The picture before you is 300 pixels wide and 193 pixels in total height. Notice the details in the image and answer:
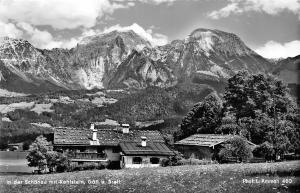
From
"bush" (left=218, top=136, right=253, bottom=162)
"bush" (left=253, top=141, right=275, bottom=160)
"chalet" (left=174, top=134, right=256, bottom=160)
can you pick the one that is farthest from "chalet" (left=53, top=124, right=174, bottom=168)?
"bush" (left=218, top=136, right=253, bottom=162)

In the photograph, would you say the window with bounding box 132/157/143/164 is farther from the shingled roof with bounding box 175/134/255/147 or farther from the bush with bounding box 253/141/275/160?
the bush with bounding box 253/141/275/160

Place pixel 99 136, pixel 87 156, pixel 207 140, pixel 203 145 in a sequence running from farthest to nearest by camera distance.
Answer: pixel 99 136
pixel 87 156
pixel 207 140
pixel 203 145

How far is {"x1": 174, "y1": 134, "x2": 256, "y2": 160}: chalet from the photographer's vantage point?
267 feet

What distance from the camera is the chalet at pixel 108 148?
8281 centimetres

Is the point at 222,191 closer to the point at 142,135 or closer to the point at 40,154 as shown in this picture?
the point at 40,154

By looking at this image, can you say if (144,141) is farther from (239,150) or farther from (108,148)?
(239,150)

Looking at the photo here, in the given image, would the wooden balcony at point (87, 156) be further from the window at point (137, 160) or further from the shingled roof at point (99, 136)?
the window at point (137, 160)

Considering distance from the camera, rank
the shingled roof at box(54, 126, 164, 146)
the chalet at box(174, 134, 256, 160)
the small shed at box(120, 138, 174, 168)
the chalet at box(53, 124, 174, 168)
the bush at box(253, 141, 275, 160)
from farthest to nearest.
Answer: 1. the shingled roof at box(54, 126, 164, 146)
2. the chalet at box(53, 124, 174, 168)
3. the small shed at box(120, 138, 174, 168)
4. the chalet at box(174, 134, 256, 160)
5. the bush at box(253, 141, 275, 160)

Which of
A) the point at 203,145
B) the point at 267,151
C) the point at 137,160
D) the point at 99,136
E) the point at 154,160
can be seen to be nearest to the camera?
the point at 267,151

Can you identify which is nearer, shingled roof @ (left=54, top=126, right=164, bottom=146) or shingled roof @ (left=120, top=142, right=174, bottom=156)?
shingled roof @ (left=120, top=142, right=174, bottom=156)

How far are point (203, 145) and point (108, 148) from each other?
61.9ft

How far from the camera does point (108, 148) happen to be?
88500 millimetres

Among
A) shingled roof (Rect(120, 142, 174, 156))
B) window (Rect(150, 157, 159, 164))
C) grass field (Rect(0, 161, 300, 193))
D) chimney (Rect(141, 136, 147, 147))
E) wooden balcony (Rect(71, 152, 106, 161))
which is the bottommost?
grass field (Rect(0, 161, 300, 193))

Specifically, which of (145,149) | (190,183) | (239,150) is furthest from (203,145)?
(190,183)
